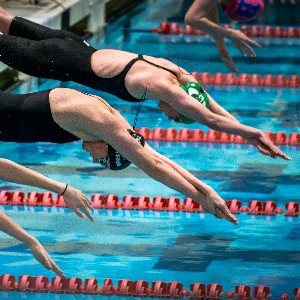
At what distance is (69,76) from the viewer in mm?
7051

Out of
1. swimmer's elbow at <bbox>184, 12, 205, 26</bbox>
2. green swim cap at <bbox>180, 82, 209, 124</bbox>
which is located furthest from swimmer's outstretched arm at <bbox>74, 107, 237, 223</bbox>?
swimmer's elbow at <bbox>184, 12, 205, 26</bbox>

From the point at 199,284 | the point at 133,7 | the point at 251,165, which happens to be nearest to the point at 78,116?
the point at 199,284

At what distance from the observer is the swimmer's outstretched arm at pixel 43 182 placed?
5.50 m

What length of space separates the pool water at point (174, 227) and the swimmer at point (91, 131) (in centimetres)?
68

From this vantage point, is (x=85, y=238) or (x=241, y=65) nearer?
(x=85, y=238)

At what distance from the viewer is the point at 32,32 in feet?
24.0

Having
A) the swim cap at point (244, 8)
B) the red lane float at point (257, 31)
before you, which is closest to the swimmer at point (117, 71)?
the swim cap at point (244, 8)

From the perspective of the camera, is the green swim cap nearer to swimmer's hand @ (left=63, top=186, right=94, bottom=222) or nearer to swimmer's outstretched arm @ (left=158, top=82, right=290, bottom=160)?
swimmer's outstretched arm @ (left=158, top=82, right=290, bottom=160)

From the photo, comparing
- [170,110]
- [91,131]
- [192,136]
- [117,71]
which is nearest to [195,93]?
[170,110]

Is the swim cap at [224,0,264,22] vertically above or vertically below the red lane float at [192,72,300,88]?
above

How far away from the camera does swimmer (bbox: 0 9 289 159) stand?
21.1 feet

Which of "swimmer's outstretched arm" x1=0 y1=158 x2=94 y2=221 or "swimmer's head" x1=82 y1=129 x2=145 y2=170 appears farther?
"swimmer's head" x1=82 y1=129 x2=145 y2=170

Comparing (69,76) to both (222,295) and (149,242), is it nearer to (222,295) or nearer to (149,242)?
(149,242)

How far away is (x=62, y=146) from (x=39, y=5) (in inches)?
132
